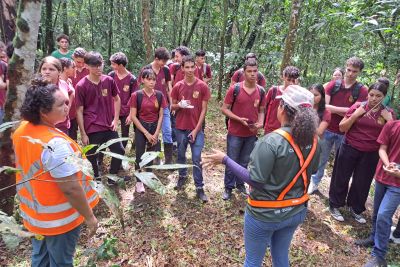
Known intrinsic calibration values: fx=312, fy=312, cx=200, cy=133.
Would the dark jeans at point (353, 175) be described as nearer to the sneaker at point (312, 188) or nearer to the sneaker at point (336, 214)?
the sneaker at point (336, 214)

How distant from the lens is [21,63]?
3260 millimetres

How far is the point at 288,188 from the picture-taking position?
2.50 metres

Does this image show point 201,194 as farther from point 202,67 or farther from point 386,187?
point 202,67

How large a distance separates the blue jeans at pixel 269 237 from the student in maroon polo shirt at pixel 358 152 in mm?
2278

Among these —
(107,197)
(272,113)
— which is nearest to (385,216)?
(272,113)

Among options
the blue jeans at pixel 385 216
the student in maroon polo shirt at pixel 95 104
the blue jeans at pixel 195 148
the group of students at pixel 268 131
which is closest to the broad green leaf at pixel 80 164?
Answer: the group of students at pixel 268 131

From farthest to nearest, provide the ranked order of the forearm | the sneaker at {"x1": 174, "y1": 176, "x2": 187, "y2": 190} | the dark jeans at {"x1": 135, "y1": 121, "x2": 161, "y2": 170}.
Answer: the sneaker at {"x1": 174, "y1": 176, "x2": 187, "y2": 190}, the dark jeans at {"x1": 135, "y1": 121, "x2": 161, "y2": 170}, the forearm

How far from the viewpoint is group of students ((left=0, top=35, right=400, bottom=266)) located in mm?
2447

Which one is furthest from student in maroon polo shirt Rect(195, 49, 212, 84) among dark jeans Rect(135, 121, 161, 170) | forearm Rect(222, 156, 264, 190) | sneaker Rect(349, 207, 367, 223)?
forearm Rect(222, 156, 264, 190)

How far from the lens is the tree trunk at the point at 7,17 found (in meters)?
6.54

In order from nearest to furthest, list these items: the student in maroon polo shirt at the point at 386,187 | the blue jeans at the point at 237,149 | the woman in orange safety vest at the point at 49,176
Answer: the woman in orange safety vest at the point at 49,176, the student in maroon polo shirt at the point at 386,187, the blue jeans at the point at 237,149

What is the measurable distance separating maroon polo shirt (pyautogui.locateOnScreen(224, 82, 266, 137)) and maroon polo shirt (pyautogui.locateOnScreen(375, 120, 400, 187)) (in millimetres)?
1739

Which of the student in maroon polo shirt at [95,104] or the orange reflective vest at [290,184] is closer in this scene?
the orange reflective vest at [290,184]

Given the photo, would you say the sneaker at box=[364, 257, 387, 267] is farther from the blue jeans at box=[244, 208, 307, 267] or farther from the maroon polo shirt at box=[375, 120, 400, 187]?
the blue jeans at box=[244, 208, 307, 267]
